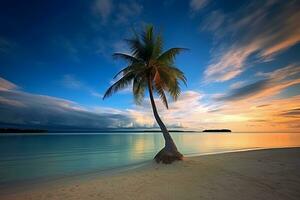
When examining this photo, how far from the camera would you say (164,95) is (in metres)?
14.1

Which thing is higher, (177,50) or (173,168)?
(177,50)

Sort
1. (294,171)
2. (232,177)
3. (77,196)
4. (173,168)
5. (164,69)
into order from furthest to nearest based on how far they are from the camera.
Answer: (164,69), (173,168), (294,171), (232,177), (77,196)

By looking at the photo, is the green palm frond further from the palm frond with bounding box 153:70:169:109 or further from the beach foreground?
the beach foreground

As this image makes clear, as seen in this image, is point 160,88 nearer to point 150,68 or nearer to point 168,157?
point 150,68

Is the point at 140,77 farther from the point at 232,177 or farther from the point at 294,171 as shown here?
the point at 294,171

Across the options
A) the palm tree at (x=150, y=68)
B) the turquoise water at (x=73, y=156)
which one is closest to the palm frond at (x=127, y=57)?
the palm tree at (x=150, y=68)

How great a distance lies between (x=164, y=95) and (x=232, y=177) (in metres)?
7.89

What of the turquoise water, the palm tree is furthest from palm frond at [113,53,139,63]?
the turquoise water

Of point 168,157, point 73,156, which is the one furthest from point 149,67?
point 73,156

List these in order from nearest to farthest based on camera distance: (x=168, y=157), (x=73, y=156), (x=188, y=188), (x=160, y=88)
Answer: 1. (x=188, y=188)
2. (x=168, y=157)
3. (x=160, y=88)
4. (x=73, y=156)

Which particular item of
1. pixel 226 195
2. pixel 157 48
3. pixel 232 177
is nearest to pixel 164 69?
pixel 157 48

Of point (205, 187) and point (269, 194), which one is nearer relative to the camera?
point (269, 194)

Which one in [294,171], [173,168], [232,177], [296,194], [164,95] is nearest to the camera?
[296,194]

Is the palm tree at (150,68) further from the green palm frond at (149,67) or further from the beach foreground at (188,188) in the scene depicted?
the beach foreground at (188,188)
